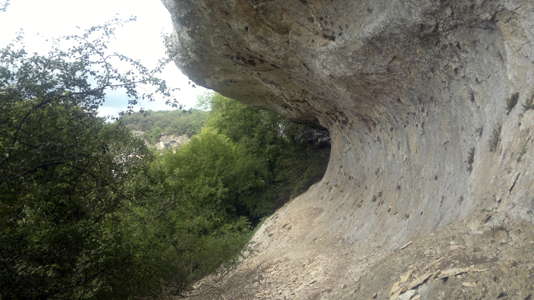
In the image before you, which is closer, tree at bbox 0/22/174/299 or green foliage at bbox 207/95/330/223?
tree at bbox 0/22/174/299

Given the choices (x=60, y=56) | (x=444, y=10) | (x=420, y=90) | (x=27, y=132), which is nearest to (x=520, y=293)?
(x=444, y=10)

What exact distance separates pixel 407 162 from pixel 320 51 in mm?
2495

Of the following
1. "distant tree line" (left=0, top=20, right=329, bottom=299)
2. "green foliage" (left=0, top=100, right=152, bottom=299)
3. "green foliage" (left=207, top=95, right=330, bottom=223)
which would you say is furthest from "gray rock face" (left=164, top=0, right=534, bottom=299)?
"green foliage" (left=207, top=95, right=330, bottom=223)

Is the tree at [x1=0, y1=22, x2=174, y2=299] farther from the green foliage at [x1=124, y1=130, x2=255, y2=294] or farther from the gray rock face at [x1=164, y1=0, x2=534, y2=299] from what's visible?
the gray rock face at [x1=164, y1=0, x2=534, y2=299]

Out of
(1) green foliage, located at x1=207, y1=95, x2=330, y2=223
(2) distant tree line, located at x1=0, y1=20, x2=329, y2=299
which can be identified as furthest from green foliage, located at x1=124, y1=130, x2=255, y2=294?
(1) green foliage, located at x1=207, y1=95, x2=330, y2=223

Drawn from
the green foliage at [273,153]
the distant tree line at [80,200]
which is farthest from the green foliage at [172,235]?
the green foliage at [273,153]

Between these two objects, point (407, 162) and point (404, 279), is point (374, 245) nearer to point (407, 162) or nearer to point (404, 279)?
point (407, 162)

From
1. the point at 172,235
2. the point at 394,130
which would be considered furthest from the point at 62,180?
the point at 394,130

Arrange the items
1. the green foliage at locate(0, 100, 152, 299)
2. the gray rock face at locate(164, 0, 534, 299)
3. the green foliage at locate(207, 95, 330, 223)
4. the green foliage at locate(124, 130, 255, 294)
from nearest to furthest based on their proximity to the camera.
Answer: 1. the gray rock face at locate(164, 0, 534, 299)
2. the green foliage at locate(0, 100, 152, 299)
3. the green foliage at locate(124, 130, 255, 294)
4. the green foliage at locate(207, 95, 330, 223)

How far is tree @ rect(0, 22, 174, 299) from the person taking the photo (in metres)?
4.60

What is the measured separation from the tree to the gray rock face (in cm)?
264

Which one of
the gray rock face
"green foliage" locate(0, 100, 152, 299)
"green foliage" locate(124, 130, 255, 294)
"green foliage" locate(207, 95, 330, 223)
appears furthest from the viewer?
"green foliage" locate(207, 95, 330, 223)

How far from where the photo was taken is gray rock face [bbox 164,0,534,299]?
10.3 feet

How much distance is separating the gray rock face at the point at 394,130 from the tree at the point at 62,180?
264cm
